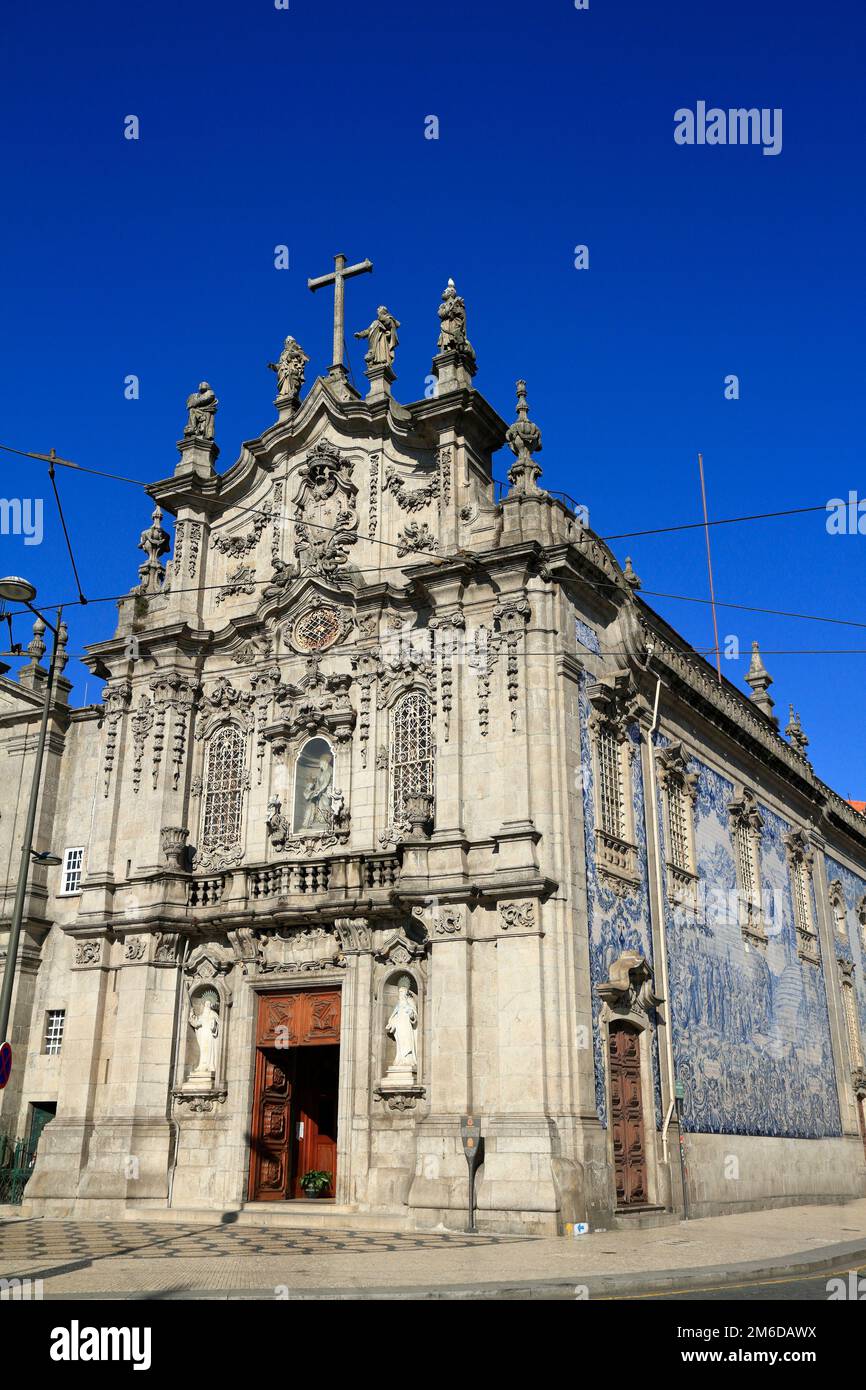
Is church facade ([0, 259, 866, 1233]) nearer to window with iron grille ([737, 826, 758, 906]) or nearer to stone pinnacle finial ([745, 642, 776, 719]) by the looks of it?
window with iron grille ([737, 826, 758, 906])

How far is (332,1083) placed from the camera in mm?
25266

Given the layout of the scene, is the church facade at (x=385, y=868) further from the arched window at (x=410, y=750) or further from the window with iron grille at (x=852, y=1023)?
the window with iron grille at (x=852, y=1023)

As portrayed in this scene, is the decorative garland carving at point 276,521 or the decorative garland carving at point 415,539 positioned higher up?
the decorative garland carving at point 276,521

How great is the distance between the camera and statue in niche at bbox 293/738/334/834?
1000 inches

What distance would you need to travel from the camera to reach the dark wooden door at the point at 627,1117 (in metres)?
A: 21.8

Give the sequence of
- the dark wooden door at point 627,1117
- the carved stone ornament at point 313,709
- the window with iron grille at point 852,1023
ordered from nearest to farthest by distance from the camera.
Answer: the dark wooden door at point 627,1117 < the carved stone ornament at point 313,709 < the window with iron grille at point 852,1023

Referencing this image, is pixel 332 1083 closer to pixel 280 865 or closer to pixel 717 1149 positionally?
pixel 280 865

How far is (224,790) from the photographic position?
26.9 meters

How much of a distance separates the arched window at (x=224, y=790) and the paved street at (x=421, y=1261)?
7.94 metres

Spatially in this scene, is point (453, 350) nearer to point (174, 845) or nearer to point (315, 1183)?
point (174, 845)

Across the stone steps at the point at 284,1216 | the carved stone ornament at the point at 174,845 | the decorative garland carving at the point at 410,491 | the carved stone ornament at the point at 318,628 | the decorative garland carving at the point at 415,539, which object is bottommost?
the stone steps at the point at 284,1216

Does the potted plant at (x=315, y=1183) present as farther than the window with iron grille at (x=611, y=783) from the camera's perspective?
No

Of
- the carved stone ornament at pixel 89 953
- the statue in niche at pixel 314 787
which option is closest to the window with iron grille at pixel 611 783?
the statue in niche at pixel 314 787
